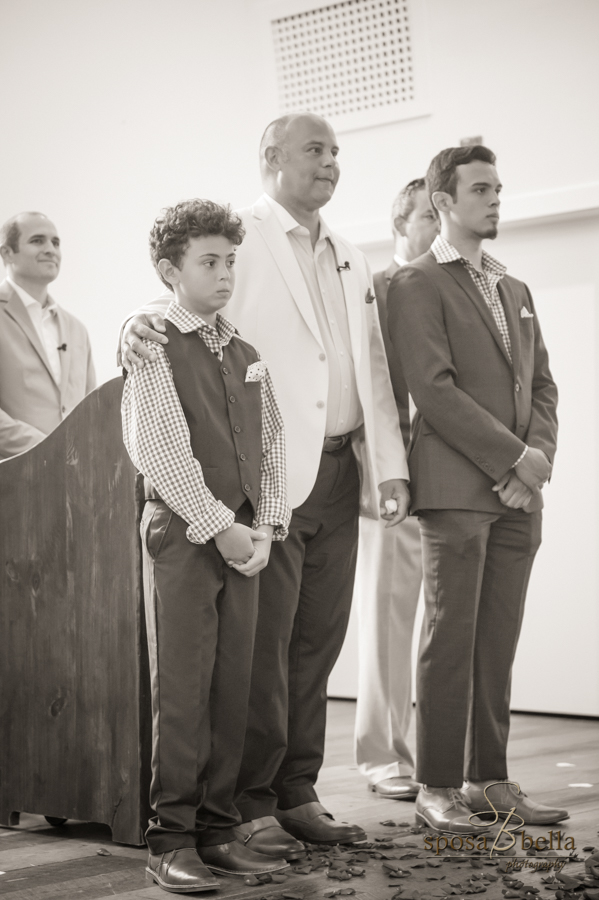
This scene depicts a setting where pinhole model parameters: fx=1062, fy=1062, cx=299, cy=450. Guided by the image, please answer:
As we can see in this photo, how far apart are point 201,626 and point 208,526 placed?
0.21 m

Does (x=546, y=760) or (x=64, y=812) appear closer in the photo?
(x=64, y=812)

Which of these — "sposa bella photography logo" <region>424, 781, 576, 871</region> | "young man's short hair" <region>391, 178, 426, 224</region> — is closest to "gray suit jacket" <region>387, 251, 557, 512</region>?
"young man's short hair" <region>391, 178, 426, 224</region>

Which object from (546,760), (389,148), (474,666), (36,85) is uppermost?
(36,85)

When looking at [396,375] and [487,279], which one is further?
[396,375]

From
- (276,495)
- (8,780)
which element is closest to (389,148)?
(276,495)

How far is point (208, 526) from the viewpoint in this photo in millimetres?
2086

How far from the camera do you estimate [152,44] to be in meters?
5.32

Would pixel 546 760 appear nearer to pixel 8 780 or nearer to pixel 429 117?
pixel 8 780

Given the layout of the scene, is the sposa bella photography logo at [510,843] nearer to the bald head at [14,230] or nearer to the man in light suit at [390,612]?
the man in light suit at [390,612]

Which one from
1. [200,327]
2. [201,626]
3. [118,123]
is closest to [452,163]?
[200,327]

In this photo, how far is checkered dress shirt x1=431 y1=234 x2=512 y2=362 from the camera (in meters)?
A: 2.70

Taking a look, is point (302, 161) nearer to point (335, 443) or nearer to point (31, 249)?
point (335, 443)

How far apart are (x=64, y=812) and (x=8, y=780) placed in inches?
8.7

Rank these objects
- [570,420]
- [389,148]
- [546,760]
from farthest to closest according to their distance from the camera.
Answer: [389,148] → [570,420] → [546,760]
